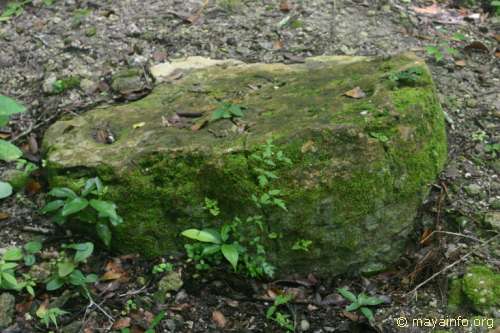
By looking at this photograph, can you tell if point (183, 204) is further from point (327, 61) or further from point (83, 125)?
point (327, 61)

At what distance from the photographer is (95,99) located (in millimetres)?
4363

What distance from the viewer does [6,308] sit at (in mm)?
3074

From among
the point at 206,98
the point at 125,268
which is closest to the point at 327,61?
the point at 206,98

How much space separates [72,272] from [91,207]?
1.21 feet

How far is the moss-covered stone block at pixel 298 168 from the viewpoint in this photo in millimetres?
3189

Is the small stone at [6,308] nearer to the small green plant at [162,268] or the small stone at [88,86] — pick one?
the small green plant at [162,268]

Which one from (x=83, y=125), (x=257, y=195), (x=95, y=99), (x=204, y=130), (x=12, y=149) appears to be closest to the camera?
(x=12, y=149)

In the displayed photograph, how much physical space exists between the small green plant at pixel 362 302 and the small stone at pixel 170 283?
905 mm

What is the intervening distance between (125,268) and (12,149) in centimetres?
102

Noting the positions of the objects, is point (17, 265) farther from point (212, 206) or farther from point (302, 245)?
point (302, 245)

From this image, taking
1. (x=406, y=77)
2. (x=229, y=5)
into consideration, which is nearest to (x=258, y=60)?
(x=229, y=5)

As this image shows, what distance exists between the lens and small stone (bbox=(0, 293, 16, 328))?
9.96 ft

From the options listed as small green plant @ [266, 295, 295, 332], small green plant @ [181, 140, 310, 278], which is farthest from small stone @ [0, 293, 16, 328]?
small green plant @ [266, 295, 295, 332]

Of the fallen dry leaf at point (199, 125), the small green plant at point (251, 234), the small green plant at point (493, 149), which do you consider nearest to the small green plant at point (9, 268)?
the small green plant at point (251, 234)
